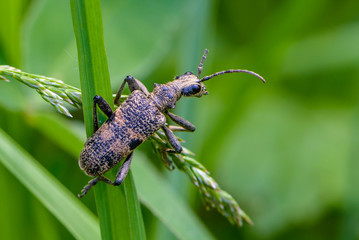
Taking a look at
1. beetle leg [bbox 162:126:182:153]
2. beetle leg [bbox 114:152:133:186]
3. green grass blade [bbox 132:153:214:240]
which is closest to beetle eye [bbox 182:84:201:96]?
green grass blade [bbox 132:153:214:240]

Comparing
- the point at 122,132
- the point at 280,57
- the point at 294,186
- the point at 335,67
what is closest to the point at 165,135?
the point at 122,132

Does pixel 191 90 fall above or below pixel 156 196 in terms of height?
above

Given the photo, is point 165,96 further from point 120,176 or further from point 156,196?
point 120,176

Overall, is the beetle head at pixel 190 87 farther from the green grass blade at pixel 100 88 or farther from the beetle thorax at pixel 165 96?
the green grass blade at pixel 100 88

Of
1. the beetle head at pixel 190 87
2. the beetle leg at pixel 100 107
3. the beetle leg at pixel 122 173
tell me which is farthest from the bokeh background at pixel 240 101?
the beetle leg at pixel 122 173

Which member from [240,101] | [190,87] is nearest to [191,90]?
[190,87]

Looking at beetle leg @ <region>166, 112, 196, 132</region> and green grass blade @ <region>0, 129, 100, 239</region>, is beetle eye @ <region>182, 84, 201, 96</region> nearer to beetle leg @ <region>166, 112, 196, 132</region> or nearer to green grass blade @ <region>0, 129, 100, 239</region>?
beetle leg @ <region>166, 112, 196, 132</region>
